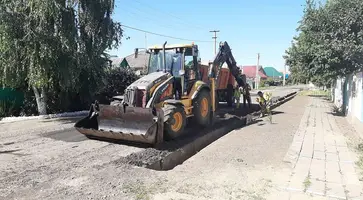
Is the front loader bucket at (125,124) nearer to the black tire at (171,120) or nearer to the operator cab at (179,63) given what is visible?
the black tire at (171,120)

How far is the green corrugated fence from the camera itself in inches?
510

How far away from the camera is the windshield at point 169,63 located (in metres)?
9.20

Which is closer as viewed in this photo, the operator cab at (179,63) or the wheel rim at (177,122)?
the wheel rim at (177,122)

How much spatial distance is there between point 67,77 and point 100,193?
8079 mm

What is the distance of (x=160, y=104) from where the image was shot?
804 centimetres

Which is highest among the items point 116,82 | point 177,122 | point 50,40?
point 50,40

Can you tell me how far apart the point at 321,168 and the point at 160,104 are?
4007 mm

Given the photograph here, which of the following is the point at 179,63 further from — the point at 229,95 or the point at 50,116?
the point at 229,95

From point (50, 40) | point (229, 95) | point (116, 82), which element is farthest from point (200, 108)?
point (116, 82)

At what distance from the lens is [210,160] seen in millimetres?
6512

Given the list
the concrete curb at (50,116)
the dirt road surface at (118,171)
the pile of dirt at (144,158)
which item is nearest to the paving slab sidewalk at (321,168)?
the dirt road surface at (118,171)

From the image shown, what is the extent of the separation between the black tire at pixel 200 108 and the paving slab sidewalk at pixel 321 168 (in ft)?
8.86

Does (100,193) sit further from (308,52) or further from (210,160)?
(308,52)

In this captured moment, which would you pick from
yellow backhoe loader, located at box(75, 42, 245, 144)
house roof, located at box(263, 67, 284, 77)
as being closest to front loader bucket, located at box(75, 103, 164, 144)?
yellow backhoe loader, located at box(75, 42, 245, 144)
